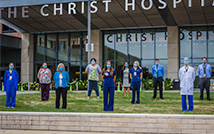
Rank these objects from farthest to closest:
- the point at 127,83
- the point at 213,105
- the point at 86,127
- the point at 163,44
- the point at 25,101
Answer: the point at 163,44 < the point at 127,83 < the point at 25,101 < the point at 213,105 < the point at 86,127

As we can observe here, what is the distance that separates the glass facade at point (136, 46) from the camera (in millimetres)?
25859

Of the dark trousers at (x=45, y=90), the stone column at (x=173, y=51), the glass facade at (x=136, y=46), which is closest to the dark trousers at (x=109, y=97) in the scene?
the dark trousers at (x=45, y=90)

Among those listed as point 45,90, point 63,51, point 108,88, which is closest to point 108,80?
point 108,88

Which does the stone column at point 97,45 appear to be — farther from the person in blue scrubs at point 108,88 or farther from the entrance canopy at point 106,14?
the person in blue scrubs at point 108,88

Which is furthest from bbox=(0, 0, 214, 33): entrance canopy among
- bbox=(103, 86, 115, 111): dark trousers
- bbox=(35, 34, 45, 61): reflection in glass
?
bbox=(103, 86, 115, 111): dark trousers

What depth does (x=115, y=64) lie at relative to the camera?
26750mm

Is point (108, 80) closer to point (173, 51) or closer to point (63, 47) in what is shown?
point (173, 51)

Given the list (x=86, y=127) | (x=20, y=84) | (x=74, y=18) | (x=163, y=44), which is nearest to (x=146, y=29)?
(x=163, y=44)

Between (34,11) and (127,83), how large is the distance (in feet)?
36.4

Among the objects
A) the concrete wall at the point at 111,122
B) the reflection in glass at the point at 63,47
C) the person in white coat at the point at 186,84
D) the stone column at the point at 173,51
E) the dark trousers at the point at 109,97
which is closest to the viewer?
the concrete wall at the point at 111,122

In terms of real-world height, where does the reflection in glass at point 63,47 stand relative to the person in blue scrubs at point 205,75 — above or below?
above

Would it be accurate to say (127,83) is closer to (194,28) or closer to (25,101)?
(25,101)

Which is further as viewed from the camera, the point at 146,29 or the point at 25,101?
the point at 146,29

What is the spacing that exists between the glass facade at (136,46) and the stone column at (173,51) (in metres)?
0.58
